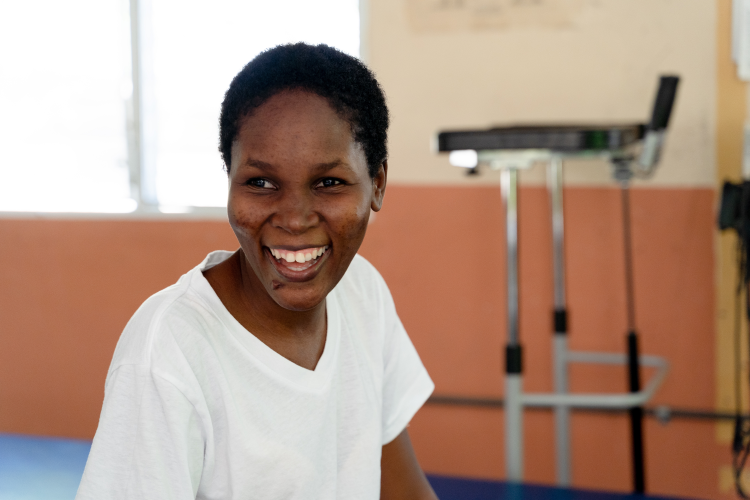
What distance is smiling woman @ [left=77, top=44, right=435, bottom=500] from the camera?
61cm

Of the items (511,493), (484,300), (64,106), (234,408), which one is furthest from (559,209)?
(64,106)

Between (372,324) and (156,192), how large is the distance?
1826 millimetres

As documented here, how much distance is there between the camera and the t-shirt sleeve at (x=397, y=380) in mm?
943

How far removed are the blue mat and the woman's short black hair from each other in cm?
119

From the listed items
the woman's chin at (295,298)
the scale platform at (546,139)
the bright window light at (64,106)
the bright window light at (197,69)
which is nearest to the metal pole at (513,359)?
the scale platform at (546,139)

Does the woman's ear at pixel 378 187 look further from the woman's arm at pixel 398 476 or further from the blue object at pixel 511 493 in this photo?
the blue object at pixel 511 493

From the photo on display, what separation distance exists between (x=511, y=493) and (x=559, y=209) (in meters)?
0.75

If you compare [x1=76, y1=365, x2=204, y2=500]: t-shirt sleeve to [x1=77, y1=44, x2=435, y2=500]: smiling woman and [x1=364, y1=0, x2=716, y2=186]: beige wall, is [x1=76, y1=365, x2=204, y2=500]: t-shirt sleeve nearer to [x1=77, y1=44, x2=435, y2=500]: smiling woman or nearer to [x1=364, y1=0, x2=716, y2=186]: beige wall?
[x1=77, y1=44, x2=435, y2=500]: smiling woman

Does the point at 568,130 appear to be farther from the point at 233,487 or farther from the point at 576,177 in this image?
the point at 233,487

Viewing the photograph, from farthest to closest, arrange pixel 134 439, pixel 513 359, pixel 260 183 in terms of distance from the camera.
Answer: pixel 513 359, pixel 260 183, pixel 134 439

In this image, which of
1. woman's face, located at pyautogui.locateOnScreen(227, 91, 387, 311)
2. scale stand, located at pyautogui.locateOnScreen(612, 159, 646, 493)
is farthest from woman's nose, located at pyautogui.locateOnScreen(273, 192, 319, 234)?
scale stand, located at pyautogui.locateOnScreen(612, 159, 646, 493)

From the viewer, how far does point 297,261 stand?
731mm

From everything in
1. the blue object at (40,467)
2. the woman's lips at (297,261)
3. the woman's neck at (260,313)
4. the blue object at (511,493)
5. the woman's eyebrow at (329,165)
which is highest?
the woman's eyebrow at (329,165)

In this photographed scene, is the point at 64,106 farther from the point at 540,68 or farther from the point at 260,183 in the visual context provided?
the point at 260,183
